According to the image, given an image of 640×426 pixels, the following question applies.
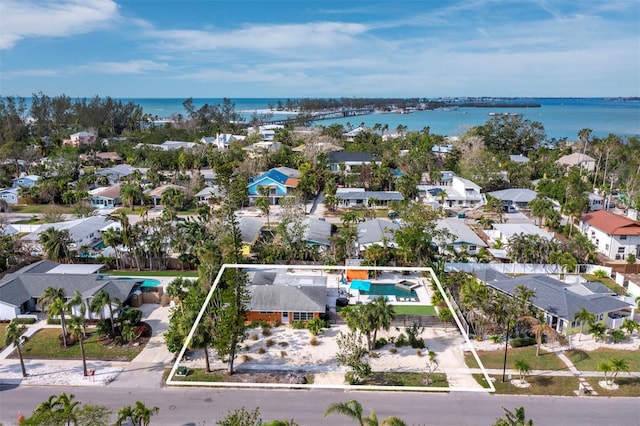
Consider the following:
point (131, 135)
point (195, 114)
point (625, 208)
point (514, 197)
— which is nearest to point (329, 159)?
point (514, 197)

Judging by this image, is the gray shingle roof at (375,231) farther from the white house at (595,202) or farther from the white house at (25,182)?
the white house at (25,182)

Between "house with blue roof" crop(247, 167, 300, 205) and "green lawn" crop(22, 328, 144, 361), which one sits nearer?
"green lawn" crop(22, 328, 144, 361)

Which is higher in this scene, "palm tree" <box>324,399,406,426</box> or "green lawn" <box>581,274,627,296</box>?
→ "palm tree" <box>324,399,406,426</box>

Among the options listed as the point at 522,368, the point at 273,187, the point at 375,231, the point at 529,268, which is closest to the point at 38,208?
the point at 273,187

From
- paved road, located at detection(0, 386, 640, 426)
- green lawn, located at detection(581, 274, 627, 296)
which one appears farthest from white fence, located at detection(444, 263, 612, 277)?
paved road, located at detection(0, 386, 640, 426)

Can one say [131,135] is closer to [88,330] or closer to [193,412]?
[88,330]

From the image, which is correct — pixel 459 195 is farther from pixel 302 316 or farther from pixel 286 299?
pixel 286 299

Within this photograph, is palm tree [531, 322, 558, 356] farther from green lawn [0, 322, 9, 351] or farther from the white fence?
green lawn [0, 322, 9, 351]

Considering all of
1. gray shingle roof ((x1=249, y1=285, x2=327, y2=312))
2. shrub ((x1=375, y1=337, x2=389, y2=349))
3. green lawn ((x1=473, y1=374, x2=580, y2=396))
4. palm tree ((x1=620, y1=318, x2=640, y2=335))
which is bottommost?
green lawn ((x1=473, y1=374, x2=580, y2=396))
